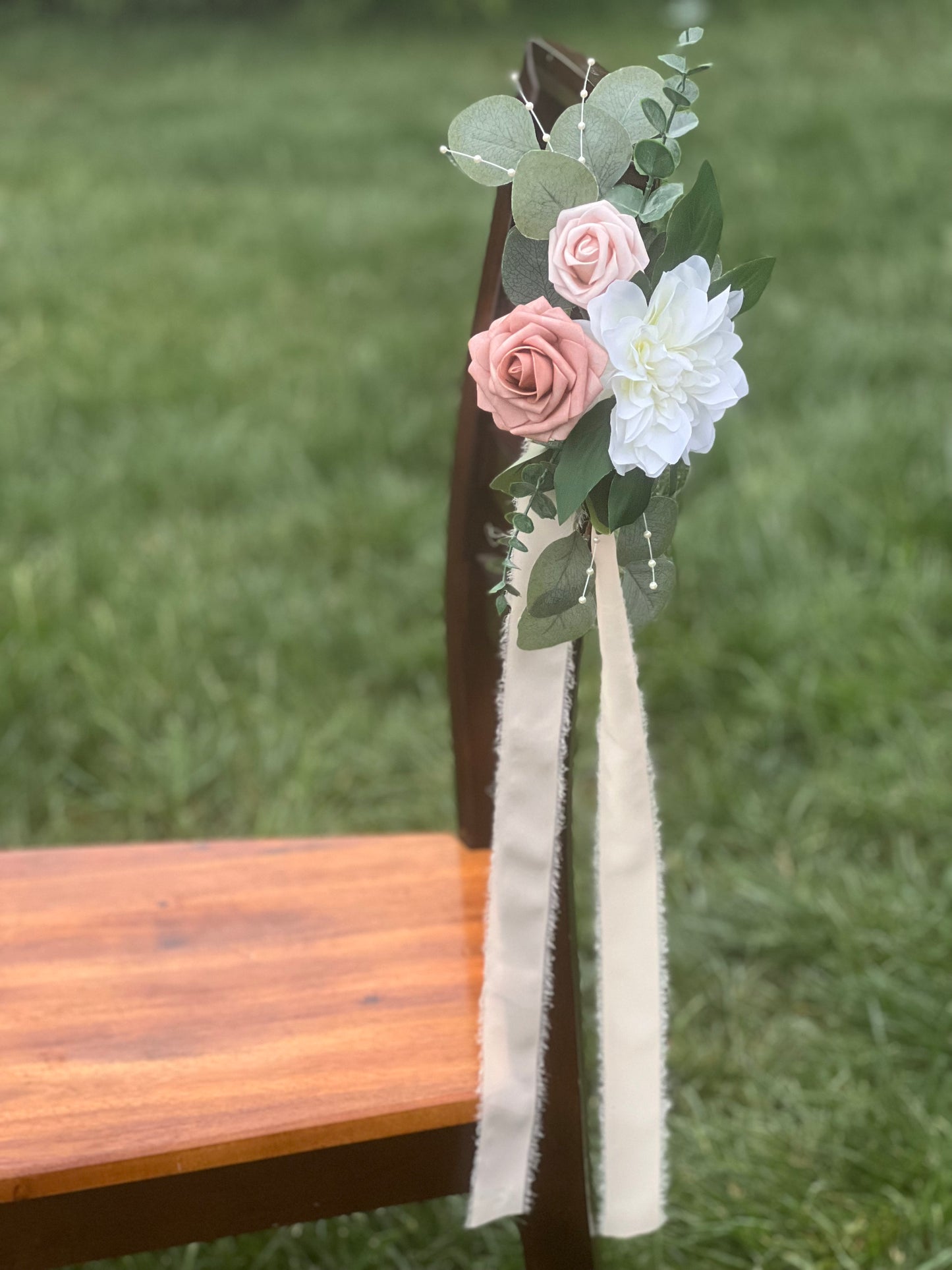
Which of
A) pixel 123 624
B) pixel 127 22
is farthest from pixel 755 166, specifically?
pixel 127 22

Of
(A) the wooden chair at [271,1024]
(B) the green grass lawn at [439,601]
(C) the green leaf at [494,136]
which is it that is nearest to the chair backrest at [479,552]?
(A) the wooden chair at [271,1024]

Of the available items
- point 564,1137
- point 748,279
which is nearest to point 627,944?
point 564,1137

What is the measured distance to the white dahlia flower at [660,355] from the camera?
80 centimetres

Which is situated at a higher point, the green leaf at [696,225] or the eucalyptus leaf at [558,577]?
the green leaf at [696,225]

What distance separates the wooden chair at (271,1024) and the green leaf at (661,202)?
17cm

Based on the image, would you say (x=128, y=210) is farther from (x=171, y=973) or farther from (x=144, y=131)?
(x=171, y=973)

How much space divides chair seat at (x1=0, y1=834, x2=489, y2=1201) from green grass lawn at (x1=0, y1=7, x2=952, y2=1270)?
0.49 metres

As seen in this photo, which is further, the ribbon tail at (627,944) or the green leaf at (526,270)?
the ribbon tail at (627,944)

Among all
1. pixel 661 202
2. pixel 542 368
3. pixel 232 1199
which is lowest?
pixel 232 1199

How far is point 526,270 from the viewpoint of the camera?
2.83ft

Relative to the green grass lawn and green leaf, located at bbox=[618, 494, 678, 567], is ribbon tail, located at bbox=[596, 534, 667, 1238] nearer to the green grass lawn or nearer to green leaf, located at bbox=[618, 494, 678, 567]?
green leaf, located at bbox=[618, 494, 678, 567]

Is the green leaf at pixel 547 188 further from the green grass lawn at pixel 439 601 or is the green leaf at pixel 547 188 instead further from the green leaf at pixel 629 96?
the green grass lawn at pixel 439 601

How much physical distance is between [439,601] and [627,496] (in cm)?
194

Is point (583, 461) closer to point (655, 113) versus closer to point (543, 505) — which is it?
point (543, 505)
